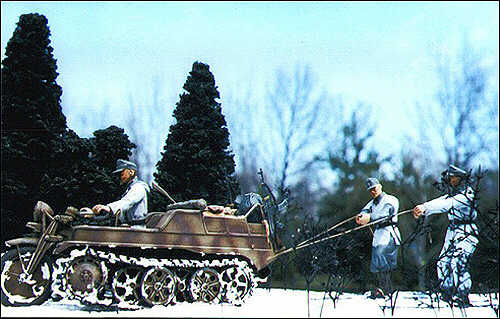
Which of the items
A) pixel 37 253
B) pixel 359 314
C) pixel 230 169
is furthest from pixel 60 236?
pixel 230 169

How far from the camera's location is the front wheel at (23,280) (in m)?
8.26

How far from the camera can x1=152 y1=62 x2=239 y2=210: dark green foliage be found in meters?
13.6

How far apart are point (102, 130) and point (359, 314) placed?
727 centimetres

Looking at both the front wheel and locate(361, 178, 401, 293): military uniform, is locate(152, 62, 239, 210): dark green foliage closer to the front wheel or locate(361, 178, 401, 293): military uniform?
locate(361, 178, 401, 293): military uniform

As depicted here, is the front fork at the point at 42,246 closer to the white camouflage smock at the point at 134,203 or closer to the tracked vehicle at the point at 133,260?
the tracked vehicle at the point at 133,260

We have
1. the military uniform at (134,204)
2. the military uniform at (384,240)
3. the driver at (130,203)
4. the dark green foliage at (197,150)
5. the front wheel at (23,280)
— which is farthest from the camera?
the dark green foliage at (197,150)

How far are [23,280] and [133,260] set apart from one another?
1.43 metres

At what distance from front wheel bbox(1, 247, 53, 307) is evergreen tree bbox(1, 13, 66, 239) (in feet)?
15.6

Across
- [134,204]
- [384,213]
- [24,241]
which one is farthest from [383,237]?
[24,241]

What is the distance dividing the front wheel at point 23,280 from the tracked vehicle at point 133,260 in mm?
13

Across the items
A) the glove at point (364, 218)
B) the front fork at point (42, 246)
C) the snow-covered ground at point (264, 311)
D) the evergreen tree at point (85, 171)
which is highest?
the evergreen tree at point (85, 171)

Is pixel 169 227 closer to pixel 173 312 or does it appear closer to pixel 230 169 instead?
pixel 173 312

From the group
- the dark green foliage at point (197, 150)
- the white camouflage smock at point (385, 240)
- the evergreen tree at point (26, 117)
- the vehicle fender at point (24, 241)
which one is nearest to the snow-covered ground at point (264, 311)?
the white camouflage smock at point (385, 240)

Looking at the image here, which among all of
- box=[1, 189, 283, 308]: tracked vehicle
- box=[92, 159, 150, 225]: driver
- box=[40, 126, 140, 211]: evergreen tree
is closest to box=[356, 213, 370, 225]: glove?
box=[1, 189, 283, 308]: tracked vehicle
